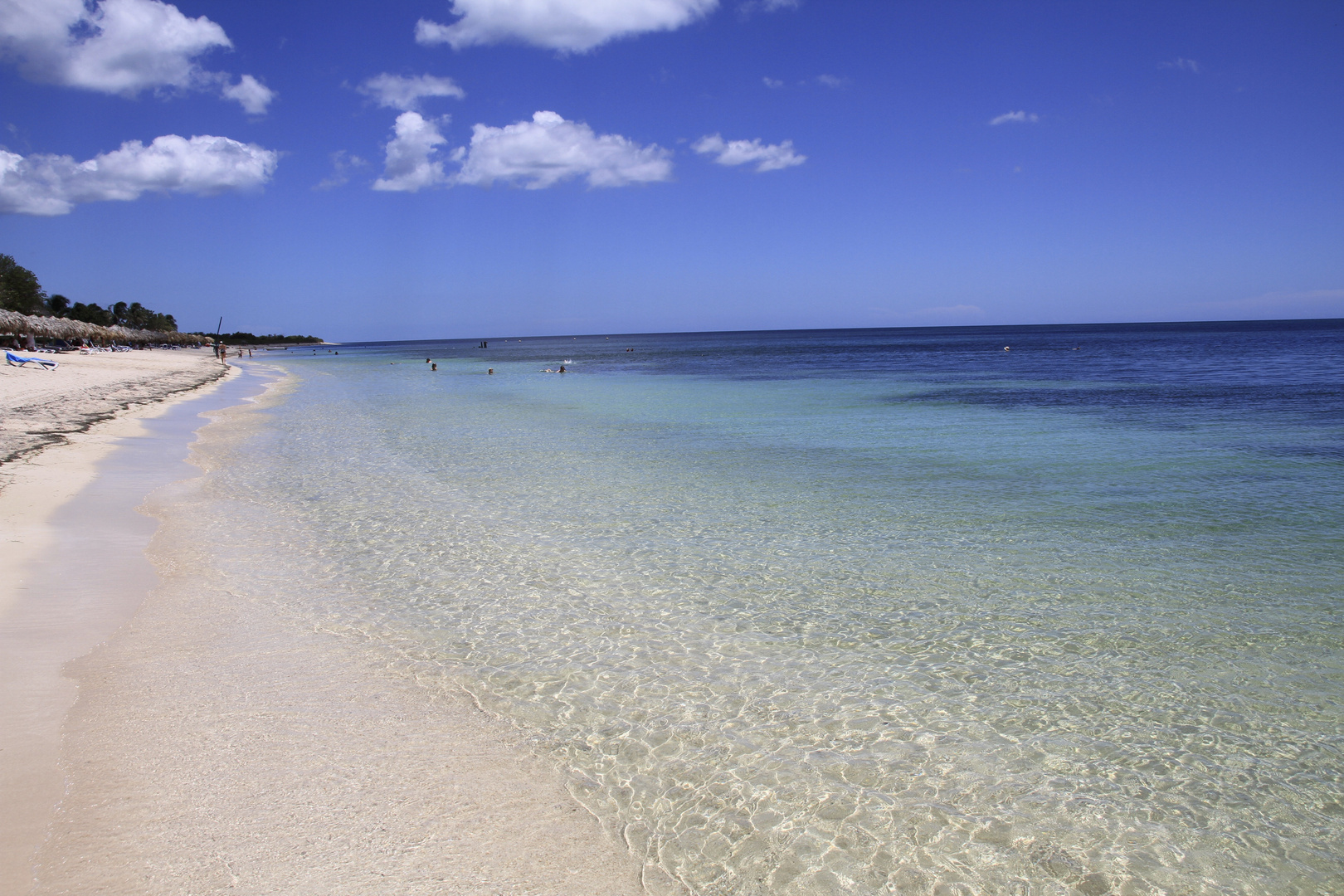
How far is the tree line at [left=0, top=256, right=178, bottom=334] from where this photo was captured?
219 ft

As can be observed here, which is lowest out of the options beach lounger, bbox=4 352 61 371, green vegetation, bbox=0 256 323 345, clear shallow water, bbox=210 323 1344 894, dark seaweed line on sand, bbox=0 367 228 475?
clear shallow water, bbox=210 323 1344 894

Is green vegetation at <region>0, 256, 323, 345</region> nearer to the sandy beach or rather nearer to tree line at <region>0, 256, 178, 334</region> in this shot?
tree line at <region>0, 256, 178, 334</region>

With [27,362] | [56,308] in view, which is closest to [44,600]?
[27,362]

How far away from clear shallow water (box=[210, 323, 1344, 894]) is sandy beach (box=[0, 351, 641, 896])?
0.38 m

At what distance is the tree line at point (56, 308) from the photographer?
66.9 m

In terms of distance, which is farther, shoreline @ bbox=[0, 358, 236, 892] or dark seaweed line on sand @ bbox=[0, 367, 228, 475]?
dark seaweed line on sand @ bbox=[0, 367, 228, 475]

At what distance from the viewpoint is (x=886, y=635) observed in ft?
19.8

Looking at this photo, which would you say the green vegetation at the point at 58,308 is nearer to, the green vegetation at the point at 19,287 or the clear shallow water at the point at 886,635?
the green vegetation at the point at 19,287

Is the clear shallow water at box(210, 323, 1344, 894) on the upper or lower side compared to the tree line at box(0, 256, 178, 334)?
lower

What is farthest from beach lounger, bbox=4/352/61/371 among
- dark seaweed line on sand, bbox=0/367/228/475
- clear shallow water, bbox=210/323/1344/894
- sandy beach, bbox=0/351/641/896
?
sandy beach, bbox=0/351/641/896

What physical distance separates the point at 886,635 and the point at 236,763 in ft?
14.9

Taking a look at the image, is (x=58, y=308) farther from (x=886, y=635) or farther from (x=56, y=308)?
(x=886, y=635)

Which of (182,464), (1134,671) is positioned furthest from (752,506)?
(182,464)

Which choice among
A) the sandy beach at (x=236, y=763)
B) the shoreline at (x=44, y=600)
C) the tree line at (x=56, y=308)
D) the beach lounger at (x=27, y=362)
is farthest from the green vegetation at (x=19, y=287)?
the sandy beach at (x=236, y=763)
